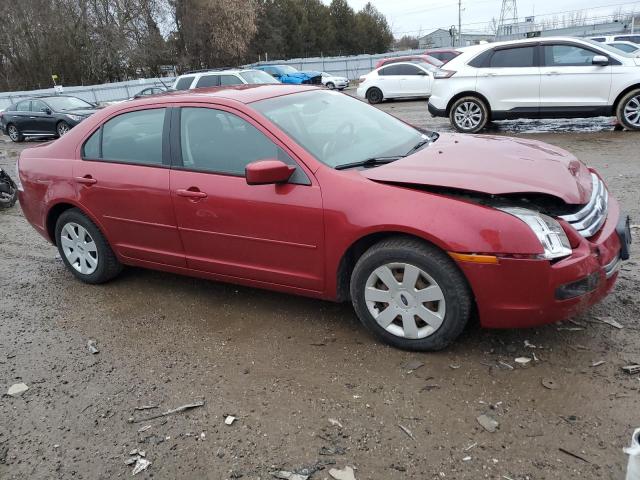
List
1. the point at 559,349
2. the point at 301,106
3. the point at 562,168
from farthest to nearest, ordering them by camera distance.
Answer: the point at 301,106, the point at 562,168, the point at 559,349

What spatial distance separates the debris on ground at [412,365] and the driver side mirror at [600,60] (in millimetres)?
8542

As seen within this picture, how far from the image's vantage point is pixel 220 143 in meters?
3.91

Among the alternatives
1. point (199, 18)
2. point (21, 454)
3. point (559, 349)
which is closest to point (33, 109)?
point (21, 454)

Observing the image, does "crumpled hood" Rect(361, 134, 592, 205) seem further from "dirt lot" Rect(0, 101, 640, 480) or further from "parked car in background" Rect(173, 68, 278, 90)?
"parked car in background" Rect(173, 68, 278, 90)

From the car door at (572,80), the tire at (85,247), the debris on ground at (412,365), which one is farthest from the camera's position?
the car door at (572,80)

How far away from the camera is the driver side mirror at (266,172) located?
3375 millimetres

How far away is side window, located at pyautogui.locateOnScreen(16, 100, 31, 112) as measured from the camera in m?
17.3

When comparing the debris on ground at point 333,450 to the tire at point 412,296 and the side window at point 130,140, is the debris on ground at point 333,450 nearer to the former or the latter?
the tire at point 412,296

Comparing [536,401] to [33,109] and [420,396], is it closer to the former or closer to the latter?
[420,396]

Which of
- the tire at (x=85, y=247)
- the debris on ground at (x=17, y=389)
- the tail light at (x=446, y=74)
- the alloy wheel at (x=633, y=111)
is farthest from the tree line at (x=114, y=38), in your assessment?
the debris on ground at (x=17, y=389)

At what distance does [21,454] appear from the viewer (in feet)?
9.45

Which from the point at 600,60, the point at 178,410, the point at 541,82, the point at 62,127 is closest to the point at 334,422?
the point at 178,410

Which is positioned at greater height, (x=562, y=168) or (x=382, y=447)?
(x=562, y=168)

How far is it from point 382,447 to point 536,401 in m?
0.86
